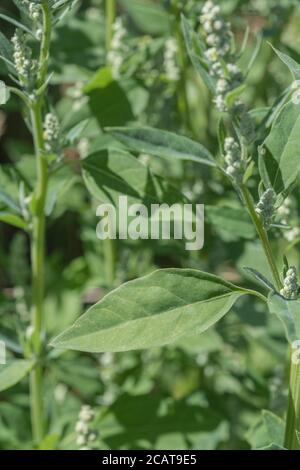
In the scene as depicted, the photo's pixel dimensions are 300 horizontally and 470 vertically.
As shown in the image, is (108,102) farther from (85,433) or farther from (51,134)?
(85,433)

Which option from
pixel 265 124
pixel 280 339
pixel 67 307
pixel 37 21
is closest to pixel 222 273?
pixel 280 339

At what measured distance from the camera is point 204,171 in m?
1.53

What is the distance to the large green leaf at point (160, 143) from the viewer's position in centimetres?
100

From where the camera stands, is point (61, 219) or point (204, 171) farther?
point (61, 219)

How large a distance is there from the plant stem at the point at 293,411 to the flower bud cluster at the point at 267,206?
6.4 inches

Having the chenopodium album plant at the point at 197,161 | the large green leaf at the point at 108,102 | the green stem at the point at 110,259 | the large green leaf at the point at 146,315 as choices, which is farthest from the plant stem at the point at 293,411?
the green stem at the point at 110,259

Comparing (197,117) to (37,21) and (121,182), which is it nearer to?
(121,182)

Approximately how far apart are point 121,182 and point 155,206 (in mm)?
54

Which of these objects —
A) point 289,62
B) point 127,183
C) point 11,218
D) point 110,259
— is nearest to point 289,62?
point 289,62

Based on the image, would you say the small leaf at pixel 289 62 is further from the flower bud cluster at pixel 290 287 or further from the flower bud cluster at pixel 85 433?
the flower bud cluster at pixel 85 433

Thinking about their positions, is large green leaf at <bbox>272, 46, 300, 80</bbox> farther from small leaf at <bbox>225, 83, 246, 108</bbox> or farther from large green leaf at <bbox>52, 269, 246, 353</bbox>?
large green leaf at <bbox>52, 269, 246, 353</bbox>

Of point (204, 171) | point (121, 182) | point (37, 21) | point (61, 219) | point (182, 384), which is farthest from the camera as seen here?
point (61, 219)

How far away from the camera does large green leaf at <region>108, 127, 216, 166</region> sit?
3.27 ft
